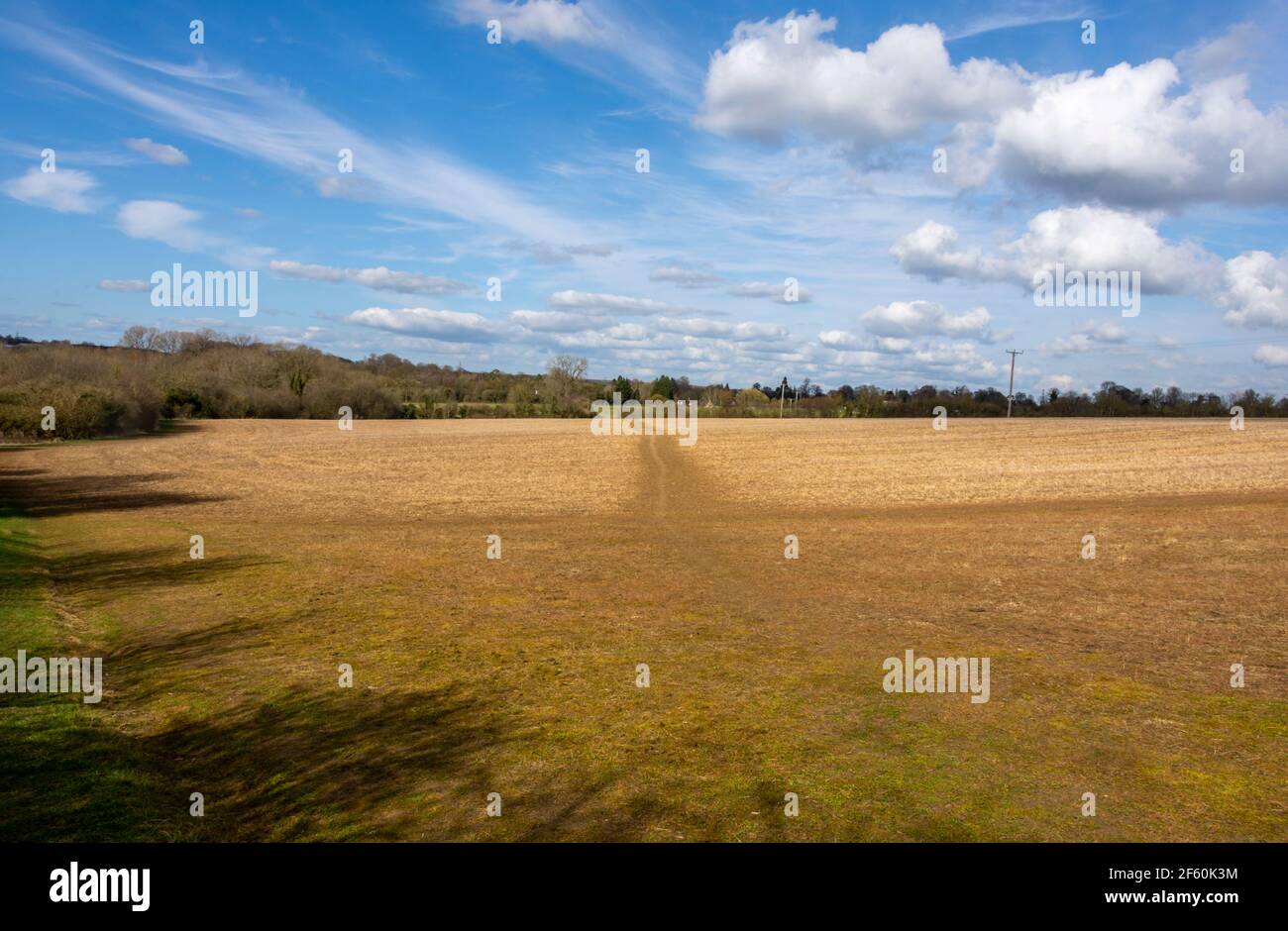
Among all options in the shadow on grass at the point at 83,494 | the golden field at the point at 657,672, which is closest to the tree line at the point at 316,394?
the shadow on grass at the point at 83,494

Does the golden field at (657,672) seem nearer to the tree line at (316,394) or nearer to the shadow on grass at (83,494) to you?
the shadow on grass at (83,494)

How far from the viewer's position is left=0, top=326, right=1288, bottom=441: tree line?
244ft

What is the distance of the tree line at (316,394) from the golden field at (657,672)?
166 feet

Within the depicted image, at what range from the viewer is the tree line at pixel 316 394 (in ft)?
244

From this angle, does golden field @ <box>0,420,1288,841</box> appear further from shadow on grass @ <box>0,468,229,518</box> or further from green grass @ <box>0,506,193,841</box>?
shadow on grass @ <box>0,468,229,518</box>

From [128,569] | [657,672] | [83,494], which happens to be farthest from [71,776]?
[83,494]

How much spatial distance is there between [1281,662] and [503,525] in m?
22.6

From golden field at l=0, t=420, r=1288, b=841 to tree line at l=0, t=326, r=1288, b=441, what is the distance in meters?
50.5

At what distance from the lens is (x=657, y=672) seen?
1199 centimetres

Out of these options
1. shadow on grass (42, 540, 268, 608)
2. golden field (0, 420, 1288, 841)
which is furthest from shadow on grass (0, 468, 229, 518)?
shadow on grass (42, 540, 268, 608)

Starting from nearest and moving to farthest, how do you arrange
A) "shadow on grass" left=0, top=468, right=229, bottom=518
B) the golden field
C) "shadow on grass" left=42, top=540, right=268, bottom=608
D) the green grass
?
the green grass
the golden field
"shadow on grass" left=42, top=540, right=268, bottom=608
"shadow on grass" left=0, top=468, right=229, bottom=518

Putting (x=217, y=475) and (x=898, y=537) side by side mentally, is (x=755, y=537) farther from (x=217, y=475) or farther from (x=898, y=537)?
(x=217, y=475)

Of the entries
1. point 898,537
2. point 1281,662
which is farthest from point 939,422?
point 1281,662
